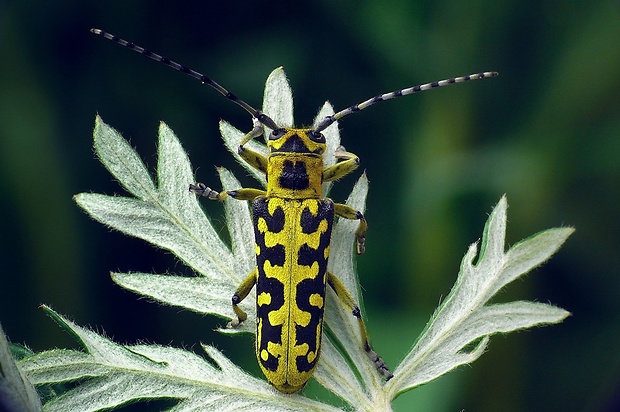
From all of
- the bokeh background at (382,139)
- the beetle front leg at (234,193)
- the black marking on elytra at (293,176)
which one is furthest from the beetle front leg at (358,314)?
the bokeh background at (382,139)

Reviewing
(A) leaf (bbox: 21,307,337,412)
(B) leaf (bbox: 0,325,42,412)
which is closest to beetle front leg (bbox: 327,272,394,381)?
(A) leaf (bbox: 21,307,337,412)

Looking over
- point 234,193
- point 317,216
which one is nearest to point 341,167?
point 317,216

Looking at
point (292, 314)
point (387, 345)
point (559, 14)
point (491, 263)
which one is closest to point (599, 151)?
point (559, 14)

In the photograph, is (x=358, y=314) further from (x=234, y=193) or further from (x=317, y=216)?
(x=234, y=193)

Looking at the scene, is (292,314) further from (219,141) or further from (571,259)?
(571,259)

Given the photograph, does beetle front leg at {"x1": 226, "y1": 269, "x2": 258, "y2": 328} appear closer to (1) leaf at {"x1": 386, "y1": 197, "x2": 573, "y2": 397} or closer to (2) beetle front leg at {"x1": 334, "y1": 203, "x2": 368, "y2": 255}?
(2) beetle front leg at {"x1": 334, "y1": 203, "x2": 368, "y2": 255}

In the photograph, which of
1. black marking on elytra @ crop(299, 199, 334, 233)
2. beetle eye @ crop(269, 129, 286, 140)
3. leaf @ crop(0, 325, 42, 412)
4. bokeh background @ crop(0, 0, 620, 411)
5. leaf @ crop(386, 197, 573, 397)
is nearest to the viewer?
leaf @ crop(0, 325, 42, 412)

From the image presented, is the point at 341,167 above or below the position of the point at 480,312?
above
